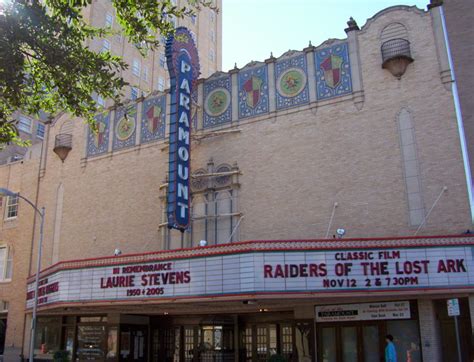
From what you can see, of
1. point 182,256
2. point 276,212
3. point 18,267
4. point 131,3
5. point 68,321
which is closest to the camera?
point 131,3

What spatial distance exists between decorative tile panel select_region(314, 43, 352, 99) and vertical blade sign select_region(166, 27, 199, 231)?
5.37 metres

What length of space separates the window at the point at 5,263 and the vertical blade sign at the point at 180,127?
1391 centimetres

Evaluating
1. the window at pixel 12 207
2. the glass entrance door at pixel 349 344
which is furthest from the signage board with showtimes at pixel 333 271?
the window at pixel 12 207

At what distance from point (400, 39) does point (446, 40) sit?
5.37 ft

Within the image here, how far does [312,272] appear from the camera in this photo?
56.4 feet

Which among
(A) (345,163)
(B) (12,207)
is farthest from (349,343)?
(B) (12,207)

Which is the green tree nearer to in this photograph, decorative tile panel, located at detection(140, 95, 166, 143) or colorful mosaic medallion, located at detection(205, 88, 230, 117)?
colorful mosaic medallion, located at detection(205, 88, 230, 117)

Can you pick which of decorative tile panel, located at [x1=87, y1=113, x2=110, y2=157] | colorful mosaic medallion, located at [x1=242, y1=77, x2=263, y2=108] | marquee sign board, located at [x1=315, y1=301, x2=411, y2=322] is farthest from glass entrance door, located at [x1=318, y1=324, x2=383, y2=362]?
decorative tile panel, located at [x1=87, y1=113, x2=110, y2=157]

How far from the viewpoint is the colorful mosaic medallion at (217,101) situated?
2414 cm

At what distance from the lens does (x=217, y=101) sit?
24.4m

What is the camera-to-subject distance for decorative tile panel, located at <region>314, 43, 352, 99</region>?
70.6 feet

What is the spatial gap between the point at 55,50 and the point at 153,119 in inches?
522

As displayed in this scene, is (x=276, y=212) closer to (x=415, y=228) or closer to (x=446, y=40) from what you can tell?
(x=415, y=228)

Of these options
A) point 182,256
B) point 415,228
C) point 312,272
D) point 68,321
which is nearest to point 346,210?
point 415,228
